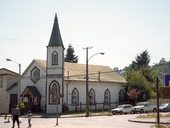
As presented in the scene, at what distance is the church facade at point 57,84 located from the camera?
59469mm

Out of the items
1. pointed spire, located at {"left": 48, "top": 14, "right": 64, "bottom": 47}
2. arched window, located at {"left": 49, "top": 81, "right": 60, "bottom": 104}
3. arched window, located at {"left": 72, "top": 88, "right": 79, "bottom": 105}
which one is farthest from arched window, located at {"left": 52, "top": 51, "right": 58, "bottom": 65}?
arched window, located at {"left": 72, "top": 88, "right": 79, "bottom": 105}

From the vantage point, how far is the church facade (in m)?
59.5

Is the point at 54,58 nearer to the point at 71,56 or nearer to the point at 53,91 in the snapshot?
the point at 53,91

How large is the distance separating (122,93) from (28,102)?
1944cm

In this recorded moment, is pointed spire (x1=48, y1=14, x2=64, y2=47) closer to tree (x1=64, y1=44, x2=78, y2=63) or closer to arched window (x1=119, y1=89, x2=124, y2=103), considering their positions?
arched window (x1=119, y1=89, x2=124, y2=103)

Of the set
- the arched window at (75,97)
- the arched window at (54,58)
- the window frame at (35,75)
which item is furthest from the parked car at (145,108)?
the window frame at (35,75)

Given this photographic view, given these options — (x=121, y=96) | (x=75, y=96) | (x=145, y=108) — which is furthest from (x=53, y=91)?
(x=121, y=96)

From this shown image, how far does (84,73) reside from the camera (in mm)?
66688

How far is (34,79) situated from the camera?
63.8m

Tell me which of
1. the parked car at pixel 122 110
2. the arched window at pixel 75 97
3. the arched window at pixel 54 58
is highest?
the arched window at pixel 54 58

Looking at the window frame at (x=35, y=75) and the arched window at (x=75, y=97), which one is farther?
the window frame at (x=35, y=75)

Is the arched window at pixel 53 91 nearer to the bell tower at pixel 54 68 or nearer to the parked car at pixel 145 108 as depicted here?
the bell tower at pixel 54 68

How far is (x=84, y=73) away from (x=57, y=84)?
8493 millimetres

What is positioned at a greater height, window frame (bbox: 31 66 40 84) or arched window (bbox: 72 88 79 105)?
window frame (bbox: 31 66 40 84)
